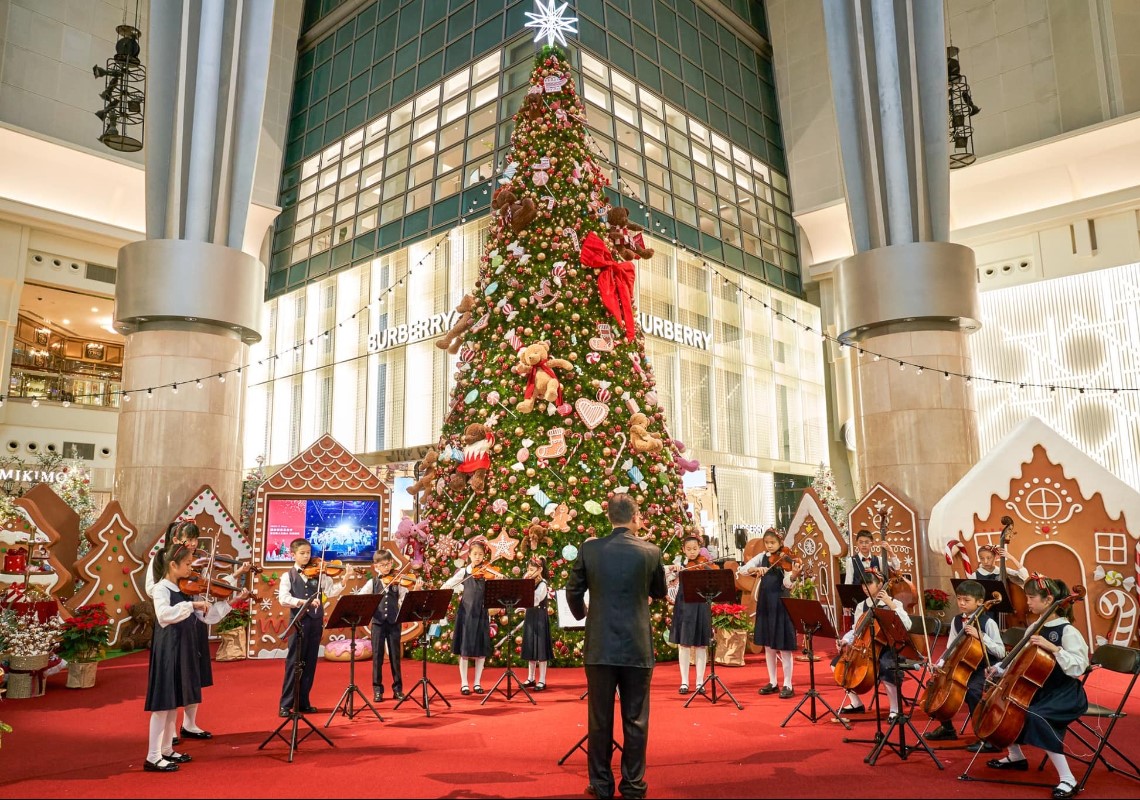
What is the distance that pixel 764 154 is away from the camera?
2647cm

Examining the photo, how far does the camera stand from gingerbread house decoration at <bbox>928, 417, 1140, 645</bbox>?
30.5ft

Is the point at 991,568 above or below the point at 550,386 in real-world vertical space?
below

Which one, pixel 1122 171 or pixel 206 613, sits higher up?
pixel 1122 171

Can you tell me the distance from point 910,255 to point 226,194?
11401mm

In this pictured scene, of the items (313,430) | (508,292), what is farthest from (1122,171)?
(313,430)

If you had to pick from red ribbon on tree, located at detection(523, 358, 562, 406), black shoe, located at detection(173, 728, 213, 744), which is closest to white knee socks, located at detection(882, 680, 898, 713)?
red ribbon on tree, located at detection(523, 358, 562, 406)

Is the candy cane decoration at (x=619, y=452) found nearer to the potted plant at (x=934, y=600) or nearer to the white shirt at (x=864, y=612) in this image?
the white shirt at (x=864, y=612)

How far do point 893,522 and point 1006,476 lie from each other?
2.85m

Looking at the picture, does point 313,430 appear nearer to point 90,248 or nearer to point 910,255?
point 90,248

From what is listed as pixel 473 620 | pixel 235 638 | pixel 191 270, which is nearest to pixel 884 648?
pixel 473 620

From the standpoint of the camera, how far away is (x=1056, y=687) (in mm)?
4574

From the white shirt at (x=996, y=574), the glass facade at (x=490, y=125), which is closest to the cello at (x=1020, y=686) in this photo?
Answer: the white shirt at (x=996, y=574)

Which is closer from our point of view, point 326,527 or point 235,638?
point 235,638

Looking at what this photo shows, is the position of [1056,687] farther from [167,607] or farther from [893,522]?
[893,522]
